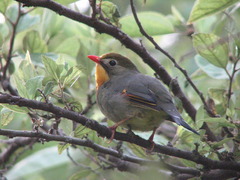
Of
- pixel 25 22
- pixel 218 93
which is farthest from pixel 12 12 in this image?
pixel 218 93

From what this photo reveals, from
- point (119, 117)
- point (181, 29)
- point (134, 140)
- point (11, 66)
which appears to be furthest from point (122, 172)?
point (181, 29)

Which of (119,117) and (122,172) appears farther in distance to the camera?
(122,172)

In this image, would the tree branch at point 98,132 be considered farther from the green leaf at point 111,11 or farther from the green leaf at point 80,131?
the green leaf at point 111,11

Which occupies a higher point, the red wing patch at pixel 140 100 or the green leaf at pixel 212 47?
the green leaf at pixel 212 47

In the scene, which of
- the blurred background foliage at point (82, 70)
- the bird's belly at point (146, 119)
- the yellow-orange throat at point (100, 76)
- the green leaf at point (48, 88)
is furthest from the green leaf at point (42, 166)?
the green leaf at point (48, 88)

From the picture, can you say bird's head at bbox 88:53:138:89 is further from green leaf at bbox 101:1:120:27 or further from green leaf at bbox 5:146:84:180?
green leaf at bbox 5:146:84:180

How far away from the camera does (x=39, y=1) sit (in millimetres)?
2707

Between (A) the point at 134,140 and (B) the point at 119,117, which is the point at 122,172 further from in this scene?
(A) the point at 134,140

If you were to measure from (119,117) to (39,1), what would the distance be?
1.14 meters

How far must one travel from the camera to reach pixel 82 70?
2.87 meters

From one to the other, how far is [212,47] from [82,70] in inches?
40.6

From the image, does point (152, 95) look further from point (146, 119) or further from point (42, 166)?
point (42, 166)

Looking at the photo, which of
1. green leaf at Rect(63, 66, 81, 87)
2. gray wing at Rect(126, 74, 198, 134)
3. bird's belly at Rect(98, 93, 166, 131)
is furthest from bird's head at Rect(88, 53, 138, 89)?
green leaf at Rect(63, 66, 81, 87)

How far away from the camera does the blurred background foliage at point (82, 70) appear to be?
9.31 ft
